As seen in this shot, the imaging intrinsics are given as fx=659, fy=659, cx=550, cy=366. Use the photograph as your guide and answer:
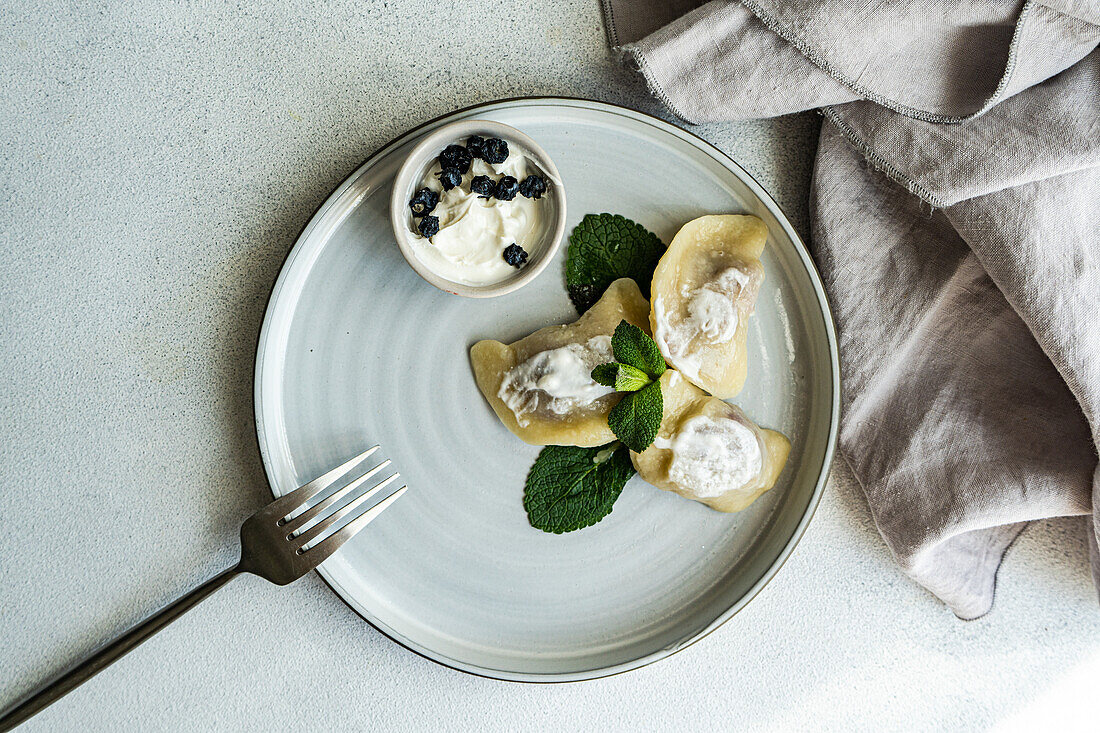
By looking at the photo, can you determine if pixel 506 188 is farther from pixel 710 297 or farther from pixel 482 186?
pixel 710 297

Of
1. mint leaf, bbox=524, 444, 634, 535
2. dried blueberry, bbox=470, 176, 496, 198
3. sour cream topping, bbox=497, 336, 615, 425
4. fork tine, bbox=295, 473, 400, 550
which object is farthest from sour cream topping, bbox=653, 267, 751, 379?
fork tine, bbox=295, 473, 400, 550

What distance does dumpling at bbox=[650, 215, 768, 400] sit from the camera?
1138mm

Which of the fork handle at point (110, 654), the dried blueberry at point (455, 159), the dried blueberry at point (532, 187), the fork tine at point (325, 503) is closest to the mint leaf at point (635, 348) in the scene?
the dried blueberry at point (532, 187)

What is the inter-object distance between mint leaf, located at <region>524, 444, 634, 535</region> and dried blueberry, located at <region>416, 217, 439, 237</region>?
0.43 metres

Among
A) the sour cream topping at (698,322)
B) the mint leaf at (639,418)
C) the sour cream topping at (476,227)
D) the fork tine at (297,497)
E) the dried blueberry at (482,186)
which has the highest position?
the dried blueberry at (482,186)

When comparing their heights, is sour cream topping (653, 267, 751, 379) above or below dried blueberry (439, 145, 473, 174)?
below

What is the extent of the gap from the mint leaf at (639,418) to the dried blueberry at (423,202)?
17.8 inches

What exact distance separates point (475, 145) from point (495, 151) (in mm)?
46

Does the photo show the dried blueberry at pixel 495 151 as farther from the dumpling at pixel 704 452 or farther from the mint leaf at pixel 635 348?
the dumpling at pixel 704 452

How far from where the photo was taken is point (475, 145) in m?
1.06

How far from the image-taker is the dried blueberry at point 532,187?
3.44ft

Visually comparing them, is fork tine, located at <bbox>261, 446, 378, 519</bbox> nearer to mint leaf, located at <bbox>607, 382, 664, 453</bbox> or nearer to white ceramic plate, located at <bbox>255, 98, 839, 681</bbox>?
white ceramic plate, located at <bbox>255, 98, 839, 681</bbox>

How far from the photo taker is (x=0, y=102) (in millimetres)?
1189

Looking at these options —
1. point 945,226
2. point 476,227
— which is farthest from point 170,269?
point 945,226
